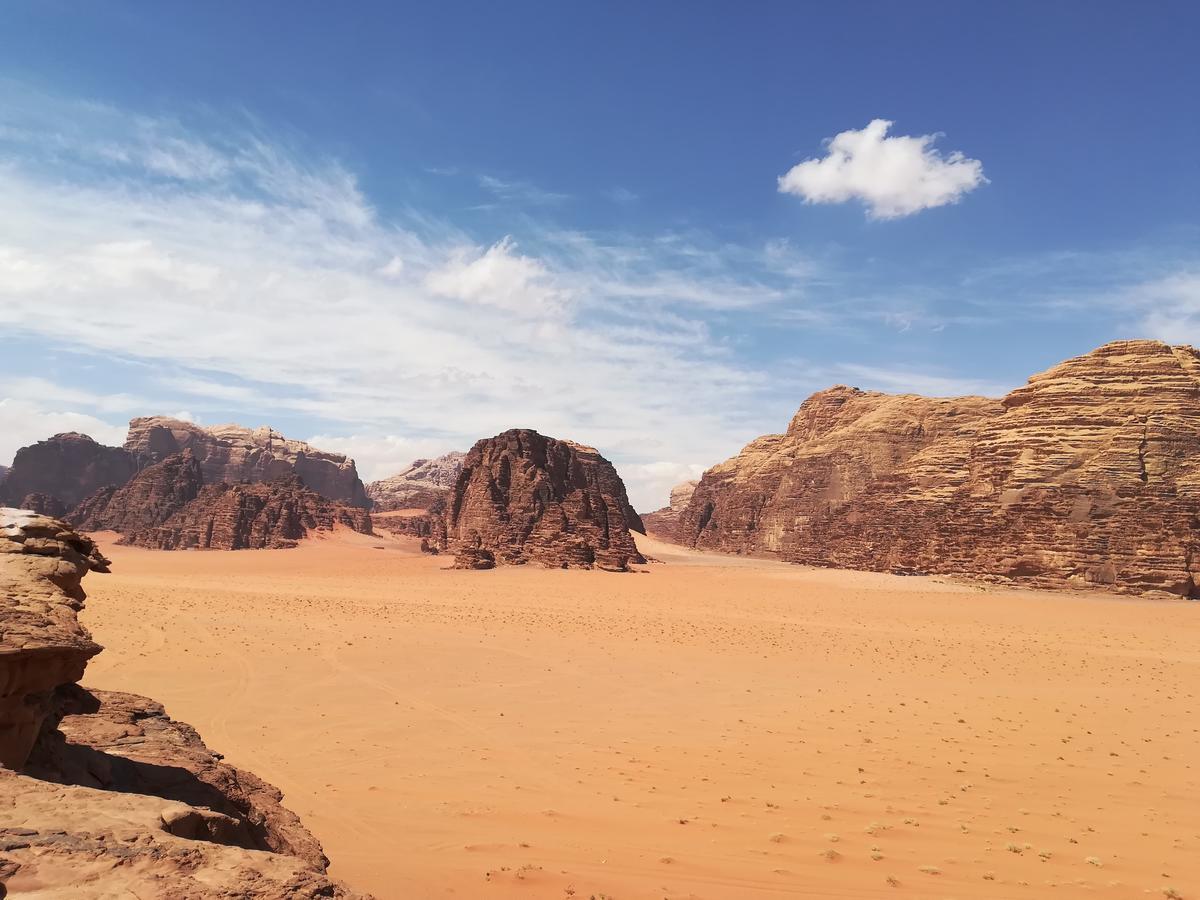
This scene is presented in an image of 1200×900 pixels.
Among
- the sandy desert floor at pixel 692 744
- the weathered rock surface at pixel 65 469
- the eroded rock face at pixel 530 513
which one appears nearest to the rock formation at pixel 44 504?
the weathered rock surface at pixel 65 469

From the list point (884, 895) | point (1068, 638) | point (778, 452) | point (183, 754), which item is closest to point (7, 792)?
point (183, 754)

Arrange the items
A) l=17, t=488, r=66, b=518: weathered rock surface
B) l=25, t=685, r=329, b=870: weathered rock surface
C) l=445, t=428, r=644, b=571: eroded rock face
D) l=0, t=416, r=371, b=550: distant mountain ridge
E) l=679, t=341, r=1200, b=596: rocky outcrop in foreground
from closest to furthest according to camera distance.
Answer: l=25, t=685, r=329, b=870: weathered rock surface → l=679, t=341, r=1200, b=596: rocky outcrop in foreground → l=445, t=428, r=644, b=571: eroded rock face → l=0, t=416, r=371, b=550: distant mountain ridge → l=17, t=488, r=66, b=518: weathered rock surface

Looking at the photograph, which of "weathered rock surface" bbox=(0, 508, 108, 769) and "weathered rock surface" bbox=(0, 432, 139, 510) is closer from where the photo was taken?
"weathered rock surface" bbox=(0, 508, 108, 769)

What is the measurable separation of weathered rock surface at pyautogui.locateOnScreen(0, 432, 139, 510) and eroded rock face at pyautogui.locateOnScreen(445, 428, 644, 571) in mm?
56252

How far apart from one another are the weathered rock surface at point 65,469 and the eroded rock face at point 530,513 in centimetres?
5625

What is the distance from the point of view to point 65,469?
87.4 metres

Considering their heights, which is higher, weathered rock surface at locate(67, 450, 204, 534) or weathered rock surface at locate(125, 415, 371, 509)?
weathered rock surface at locate(125, 415, 371, 509)

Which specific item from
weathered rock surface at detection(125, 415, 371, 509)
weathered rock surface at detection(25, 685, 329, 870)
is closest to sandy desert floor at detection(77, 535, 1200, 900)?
weathered rock surface at detection(25, 685, 329, 870)

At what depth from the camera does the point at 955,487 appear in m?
52.9

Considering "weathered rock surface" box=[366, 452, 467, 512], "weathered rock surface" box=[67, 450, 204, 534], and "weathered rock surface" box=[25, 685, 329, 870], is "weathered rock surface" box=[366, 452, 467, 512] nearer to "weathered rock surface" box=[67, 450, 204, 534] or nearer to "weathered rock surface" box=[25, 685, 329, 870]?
"weathered rock surface" box=[67, 450, 204, 534]

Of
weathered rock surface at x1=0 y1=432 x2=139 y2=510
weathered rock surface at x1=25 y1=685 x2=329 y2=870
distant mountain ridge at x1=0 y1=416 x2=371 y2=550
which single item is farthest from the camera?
weathered rock surface at x1=0 y1=432 x2=139 y2=510

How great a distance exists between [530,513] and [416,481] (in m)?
107

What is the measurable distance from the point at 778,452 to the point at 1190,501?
182 ft

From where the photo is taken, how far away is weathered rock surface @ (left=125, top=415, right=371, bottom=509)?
4018 inches
